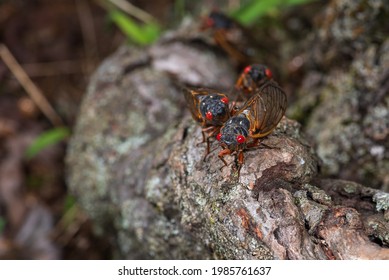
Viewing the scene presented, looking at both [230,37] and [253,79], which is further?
[230,37]

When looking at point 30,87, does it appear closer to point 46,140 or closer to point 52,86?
point 52,86

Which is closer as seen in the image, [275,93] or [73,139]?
[275,93]

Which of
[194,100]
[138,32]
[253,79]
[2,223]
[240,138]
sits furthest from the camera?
[2,223]

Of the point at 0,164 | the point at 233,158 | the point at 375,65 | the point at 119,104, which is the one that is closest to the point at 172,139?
the point at 233,158

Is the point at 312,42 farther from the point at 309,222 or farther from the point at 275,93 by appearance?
the point at 309,222

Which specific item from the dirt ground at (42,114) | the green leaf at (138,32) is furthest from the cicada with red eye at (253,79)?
the dirt ground at (42,114)

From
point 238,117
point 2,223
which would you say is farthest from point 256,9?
point 2,223

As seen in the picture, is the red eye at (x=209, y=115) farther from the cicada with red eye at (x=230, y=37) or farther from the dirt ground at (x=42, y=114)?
the dirt ground at (x=42, y=114)
